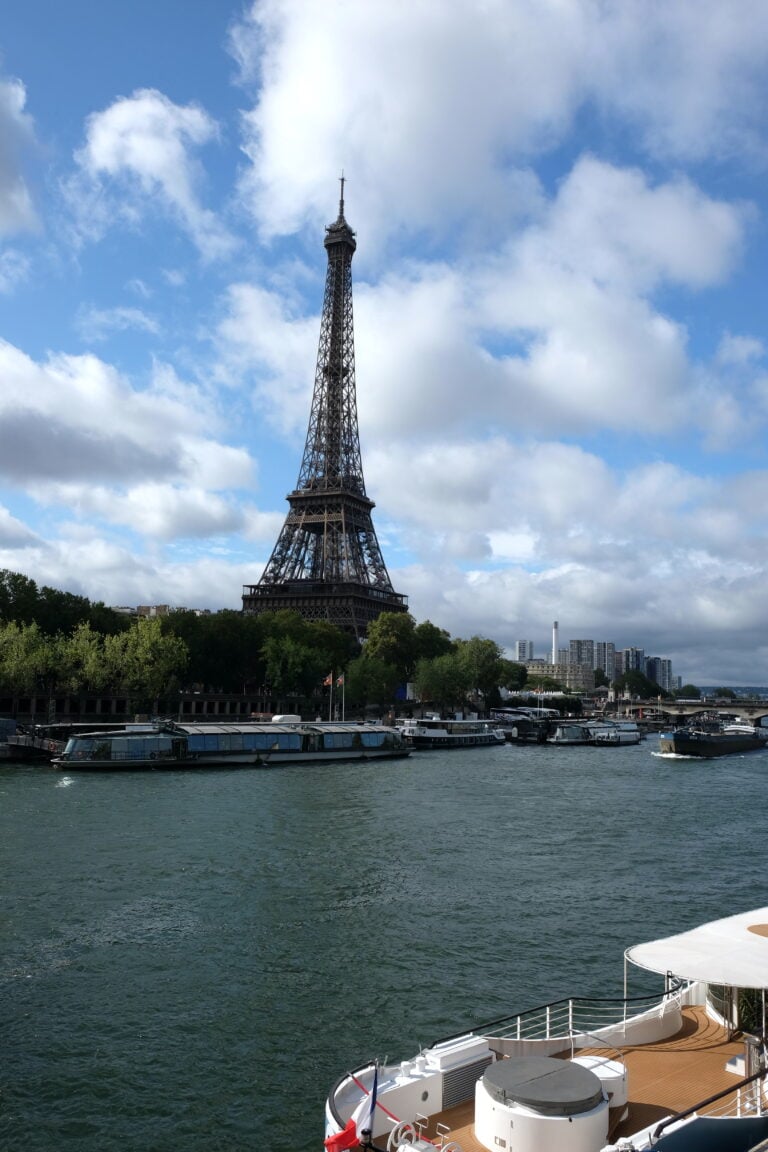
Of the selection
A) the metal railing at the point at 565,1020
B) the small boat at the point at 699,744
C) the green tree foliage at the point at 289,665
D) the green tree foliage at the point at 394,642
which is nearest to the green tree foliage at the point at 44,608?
the green tree foliage at the point at 289,665

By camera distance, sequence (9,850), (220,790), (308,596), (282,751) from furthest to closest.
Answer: (308,596)
(282,751)
(220,790)
(9,850)

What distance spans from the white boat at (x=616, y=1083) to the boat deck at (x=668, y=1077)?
0.02 meters

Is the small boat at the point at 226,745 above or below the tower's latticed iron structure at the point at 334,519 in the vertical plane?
below

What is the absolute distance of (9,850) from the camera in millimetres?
33531

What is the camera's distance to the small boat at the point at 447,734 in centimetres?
10062

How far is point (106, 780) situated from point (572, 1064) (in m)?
51.4

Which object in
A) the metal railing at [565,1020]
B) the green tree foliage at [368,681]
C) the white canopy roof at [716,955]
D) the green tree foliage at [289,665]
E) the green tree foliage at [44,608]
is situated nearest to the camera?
the white canopy roof at [716,955]

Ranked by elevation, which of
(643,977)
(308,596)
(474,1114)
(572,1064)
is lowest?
(643,977)

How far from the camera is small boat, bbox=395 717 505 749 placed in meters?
101

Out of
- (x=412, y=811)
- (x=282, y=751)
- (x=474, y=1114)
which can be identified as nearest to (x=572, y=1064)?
(x=474, y=1114)

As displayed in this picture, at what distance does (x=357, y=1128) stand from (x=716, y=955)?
5.54 meters

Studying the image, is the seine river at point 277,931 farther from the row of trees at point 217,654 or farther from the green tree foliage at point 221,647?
the green tree foliage at point 221,647

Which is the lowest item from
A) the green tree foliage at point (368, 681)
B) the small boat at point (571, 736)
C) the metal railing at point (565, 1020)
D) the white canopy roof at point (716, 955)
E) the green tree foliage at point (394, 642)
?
the metal railing at point (565, 1020)

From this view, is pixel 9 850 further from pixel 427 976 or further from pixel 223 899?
pixel 427 976
